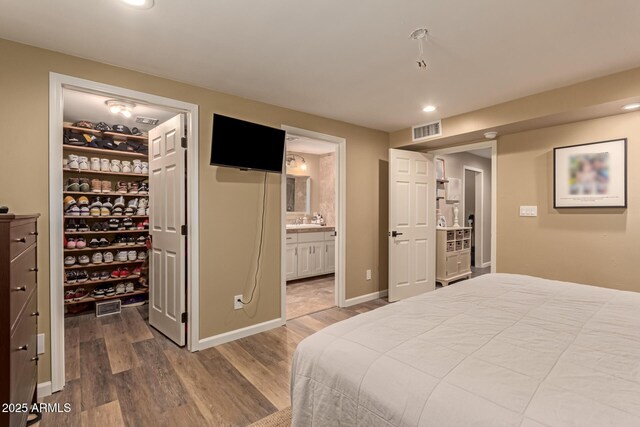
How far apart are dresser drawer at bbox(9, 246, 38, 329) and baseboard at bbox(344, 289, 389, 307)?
2.96 meters

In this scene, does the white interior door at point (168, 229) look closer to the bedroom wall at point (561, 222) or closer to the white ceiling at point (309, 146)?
the white ceiling at point (309, 146)

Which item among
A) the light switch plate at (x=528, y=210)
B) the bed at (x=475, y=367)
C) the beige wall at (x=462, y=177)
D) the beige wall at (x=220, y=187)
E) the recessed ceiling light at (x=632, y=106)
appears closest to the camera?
the bed at (x=475, y=367)

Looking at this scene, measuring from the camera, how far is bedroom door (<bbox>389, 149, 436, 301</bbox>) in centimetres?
389

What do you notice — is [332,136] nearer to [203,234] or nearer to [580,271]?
[203,234]

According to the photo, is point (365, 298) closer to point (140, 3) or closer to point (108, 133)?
point (140, 3)

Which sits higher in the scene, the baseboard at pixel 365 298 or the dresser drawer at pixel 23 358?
the dresser drawer at pixel 23 358

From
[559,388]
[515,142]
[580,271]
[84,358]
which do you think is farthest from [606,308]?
[84,358]

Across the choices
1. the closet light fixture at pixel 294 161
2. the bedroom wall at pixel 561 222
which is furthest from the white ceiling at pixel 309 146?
the bedroom wall at pixel 561 222

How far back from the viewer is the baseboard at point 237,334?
2664 millimetres

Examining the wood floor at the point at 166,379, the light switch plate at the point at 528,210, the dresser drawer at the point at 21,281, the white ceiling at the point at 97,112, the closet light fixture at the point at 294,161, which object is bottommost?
the wood floor at the point at 166,379

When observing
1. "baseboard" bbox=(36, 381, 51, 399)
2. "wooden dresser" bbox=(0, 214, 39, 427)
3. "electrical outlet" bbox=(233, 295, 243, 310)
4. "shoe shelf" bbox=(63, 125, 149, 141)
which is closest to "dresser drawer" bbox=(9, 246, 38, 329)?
"wooden dresser" bbox=(0, 214, 39, 427)

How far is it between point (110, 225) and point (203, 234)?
194 cm

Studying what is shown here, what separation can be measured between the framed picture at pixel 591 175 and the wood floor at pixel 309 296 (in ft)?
9.21

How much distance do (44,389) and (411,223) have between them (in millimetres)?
3814
